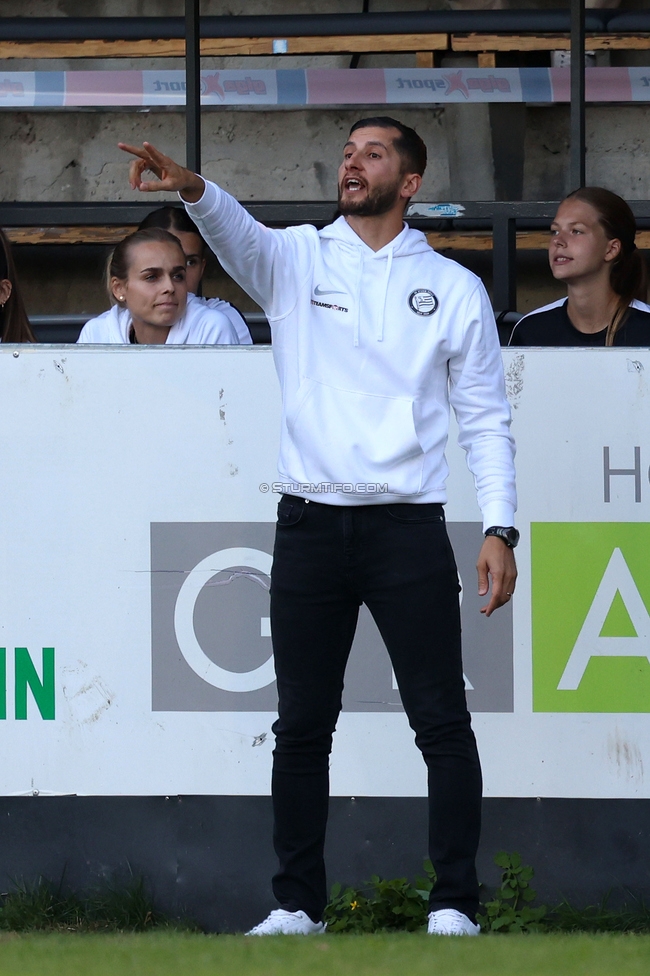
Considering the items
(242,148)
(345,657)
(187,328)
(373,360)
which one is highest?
(242,148)

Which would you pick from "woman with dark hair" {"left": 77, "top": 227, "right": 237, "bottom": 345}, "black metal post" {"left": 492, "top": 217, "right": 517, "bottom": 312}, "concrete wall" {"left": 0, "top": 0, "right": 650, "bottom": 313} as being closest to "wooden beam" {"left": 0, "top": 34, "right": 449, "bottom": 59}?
"concrete wall" {"left": 0, "top": 0, "right": 650, "bottom": 313}

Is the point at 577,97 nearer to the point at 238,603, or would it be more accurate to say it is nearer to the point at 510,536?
the point at 238,603

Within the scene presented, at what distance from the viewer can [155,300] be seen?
382 cm

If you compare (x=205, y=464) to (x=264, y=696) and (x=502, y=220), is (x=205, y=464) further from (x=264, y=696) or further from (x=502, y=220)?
(x=502, y=220)

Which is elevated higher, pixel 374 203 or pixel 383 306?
pixel 374 203

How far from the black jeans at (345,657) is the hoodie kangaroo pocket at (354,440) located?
71 millimetres

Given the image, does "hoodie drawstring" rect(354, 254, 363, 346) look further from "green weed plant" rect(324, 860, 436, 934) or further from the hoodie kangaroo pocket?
"green weed plant" rect(324, 860, 436, 934)

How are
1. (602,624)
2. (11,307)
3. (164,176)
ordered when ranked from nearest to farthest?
(164,176) → (602,624) → (11,307)

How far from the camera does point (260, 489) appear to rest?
342 cm

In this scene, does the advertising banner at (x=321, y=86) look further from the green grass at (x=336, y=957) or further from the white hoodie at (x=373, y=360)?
the green grass at (x=336, y=957)

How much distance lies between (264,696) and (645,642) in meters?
1.00

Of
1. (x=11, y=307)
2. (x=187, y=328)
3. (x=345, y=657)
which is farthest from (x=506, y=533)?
(x=11, y=307)

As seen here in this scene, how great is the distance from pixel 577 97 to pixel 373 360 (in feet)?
8.58

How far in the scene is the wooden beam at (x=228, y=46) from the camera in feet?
23.7
